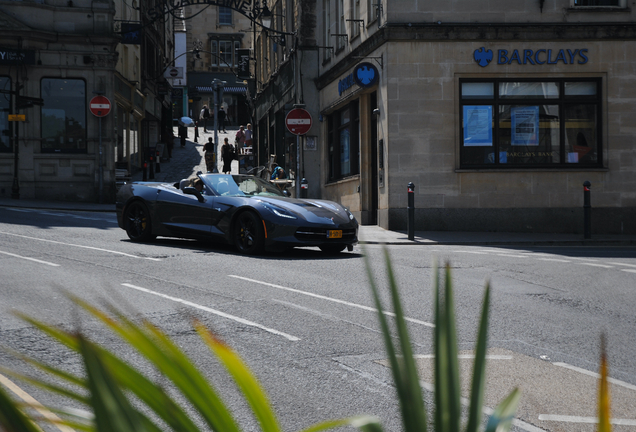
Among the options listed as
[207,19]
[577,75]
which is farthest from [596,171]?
[207,19]

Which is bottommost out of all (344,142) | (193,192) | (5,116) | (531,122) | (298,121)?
(193,192)

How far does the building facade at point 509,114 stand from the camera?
64.7 ft

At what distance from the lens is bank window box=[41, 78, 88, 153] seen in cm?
2820

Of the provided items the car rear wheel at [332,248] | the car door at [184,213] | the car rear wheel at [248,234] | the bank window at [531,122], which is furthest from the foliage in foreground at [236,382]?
the bank window at [531,122]

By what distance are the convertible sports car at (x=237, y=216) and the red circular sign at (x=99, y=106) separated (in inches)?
516

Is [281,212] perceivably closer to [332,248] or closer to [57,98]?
[332,248]

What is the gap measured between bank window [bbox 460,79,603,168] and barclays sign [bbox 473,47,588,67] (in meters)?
0.49

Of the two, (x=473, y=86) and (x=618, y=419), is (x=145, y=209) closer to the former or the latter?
(x=473, y=86)

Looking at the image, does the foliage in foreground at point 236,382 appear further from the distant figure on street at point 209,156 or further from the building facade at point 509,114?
the distant figure on street at point 209,156

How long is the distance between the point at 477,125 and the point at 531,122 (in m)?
1.31

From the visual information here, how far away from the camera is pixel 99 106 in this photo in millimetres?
27406

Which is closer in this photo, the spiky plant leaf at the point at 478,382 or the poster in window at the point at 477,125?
the spiky plant leaf at the point at 478,382

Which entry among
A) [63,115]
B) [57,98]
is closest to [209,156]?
[63,115]

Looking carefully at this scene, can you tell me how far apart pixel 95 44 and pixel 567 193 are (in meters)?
17.2
